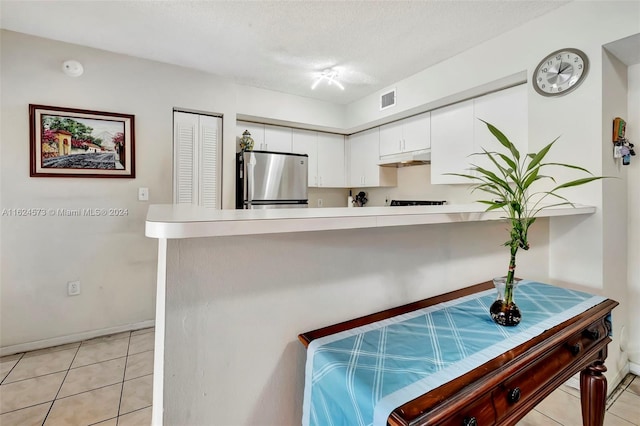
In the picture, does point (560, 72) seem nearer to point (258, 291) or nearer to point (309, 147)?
point (258, 291)

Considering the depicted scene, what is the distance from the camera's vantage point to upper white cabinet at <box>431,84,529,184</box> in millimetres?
2414

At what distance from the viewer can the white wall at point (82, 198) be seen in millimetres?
2346

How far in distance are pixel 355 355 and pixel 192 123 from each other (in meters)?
2.93

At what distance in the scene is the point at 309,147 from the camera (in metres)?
4.13

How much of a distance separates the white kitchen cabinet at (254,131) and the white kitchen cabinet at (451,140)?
6.65 ft

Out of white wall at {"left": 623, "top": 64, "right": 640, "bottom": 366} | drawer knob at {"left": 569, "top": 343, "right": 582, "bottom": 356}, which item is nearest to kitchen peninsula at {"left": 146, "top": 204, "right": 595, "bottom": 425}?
drawer knob at {"left": 569, "top": 343, "right": 582, "bottom": 356}

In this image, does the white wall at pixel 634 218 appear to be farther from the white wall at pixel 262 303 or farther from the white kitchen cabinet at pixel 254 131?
the white kitchen cabinet at pixel 254 131

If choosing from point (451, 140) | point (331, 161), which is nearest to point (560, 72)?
point (451, 140)

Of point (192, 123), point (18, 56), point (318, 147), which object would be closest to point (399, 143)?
point (318, 147)

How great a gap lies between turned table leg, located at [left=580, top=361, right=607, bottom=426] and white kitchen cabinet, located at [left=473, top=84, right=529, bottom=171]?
1.57m

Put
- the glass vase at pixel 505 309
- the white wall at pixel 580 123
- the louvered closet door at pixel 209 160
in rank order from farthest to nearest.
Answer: the louvered closet door at pixel 209 160
the white wall at pixel 580 123
the glass vase at pixel 505 309

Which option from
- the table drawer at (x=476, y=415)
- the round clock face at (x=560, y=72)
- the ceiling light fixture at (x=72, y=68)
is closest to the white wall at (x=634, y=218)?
the round clock face at (x=560, y=72)

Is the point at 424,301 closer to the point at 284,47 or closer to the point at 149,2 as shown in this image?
the point at 284,47

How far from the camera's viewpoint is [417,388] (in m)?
0.74
